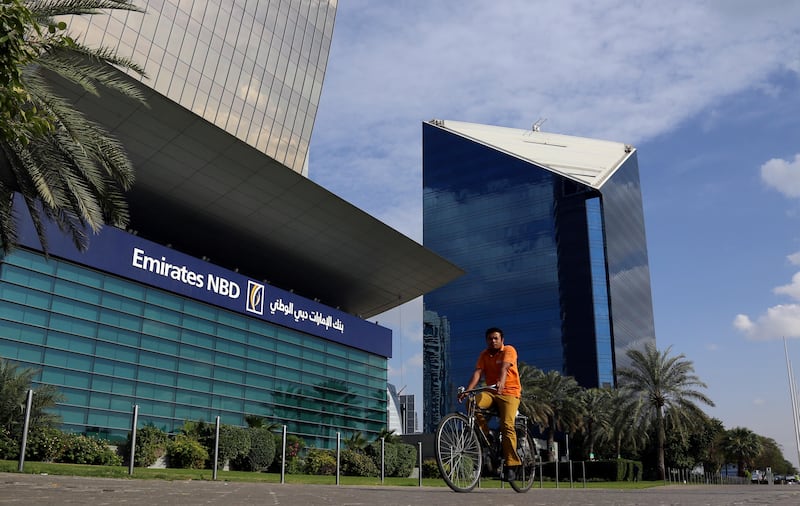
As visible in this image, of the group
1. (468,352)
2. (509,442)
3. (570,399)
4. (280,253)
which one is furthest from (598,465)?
(468,352)

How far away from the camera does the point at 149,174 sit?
111ft

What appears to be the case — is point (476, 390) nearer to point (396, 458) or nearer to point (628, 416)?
point (396, 458)

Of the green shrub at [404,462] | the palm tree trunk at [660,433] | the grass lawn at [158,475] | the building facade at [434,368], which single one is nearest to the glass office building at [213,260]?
the green shrub at [404,462]

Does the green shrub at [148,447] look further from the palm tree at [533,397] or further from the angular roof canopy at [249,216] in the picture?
the palm tree at [533,397]

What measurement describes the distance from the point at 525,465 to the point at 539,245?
10519 cm

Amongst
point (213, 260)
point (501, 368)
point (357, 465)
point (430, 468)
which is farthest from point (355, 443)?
point (501, 368)

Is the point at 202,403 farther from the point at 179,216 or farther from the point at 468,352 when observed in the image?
the point at 468,352

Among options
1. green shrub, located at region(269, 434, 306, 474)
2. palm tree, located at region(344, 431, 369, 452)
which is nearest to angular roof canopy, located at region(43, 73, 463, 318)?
palm tree, located at region(344, 431, 369, 452)

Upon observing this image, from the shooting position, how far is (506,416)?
776 cm

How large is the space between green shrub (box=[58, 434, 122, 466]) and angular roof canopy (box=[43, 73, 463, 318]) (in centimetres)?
1229

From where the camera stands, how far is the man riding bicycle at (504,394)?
7672mm

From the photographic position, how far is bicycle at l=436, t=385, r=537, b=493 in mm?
7371

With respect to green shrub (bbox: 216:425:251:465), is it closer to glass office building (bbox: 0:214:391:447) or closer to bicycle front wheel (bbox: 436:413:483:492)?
glass office building (bbox: 0:214:391:447)

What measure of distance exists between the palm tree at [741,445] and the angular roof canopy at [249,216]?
161ft
